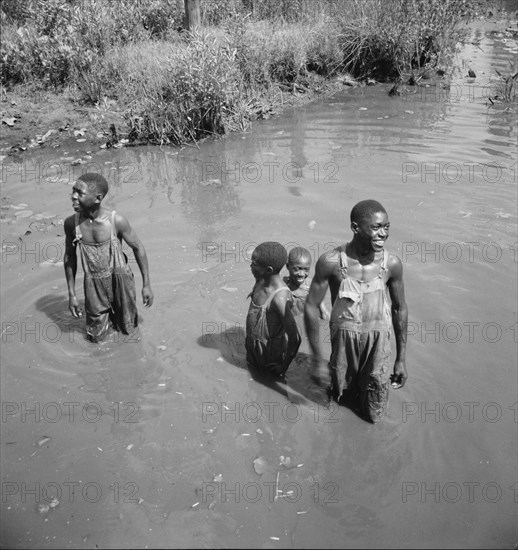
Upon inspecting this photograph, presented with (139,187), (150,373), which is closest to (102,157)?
(139,187)

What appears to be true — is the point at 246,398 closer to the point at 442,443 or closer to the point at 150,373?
the point at 150,373

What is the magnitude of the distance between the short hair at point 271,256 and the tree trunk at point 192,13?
9231mm

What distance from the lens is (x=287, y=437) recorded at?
15.3 ft

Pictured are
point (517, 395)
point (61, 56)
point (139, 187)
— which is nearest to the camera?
point (517, 395)

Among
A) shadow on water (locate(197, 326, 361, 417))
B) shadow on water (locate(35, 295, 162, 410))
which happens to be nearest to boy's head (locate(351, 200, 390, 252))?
shadow on water (locate(197, 326, 361, 417))

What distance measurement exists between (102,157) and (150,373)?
18.2 ft

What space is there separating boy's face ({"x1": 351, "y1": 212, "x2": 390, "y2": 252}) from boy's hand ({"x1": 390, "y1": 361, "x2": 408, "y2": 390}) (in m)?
0.95

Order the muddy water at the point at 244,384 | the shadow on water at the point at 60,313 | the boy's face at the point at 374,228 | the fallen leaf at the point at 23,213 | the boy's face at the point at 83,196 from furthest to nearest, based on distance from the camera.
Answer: the fallen leaf at the point at 23,213 → the shadow on water at the point at 60,313 → the boy's face at the point at 83,196 → the muddy water at the point at 244,384 → the boy's face at the point at 374,228

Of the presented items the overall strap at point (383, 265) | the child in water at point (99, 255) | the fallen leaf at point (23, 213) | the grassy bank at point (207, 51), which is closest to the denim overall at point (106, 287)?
the child in water at point (99, 255)

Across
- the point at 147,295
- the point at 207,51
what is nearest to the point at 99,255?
the point at 147,295

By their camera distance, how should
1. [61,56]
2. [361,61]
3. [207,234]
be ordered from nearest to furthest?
[207,234], [61,56], [361,61]

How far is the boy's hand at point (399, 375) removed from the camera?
4414mm

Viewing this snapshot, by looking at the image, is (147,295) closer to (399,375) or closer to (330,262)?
(330,262)

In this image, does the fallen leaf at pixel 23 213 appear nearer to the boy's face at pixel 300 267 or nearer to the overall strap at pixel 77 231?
the overall strap at pixel 77 231
